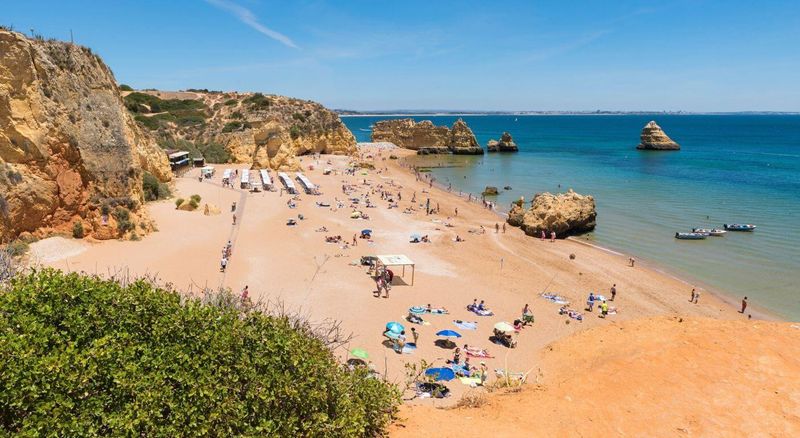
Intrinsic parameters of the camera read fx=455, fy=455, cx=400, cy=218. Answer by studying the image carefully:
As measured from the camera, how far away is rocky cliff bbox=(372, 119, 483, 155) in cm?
8662

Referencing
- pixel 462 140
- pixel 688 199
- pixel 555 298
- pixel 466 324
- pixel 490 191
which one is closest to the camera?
pixel 466 324

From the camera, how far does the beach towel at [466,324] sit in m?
16.8

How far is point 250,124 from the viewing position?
56.0 m

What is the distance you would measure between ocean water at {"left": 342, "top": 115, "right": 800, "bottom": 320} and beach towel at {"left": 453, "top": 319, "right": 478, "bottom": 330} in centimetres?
1353

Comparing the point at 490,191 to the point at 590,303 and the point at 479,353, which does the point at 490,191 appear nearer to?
the point at 590,303

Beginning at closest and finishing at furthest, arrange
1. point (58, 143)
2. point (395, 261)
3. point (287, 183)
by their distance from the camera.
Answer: point (58, 143) → point (395, 261) → point (287, 183)

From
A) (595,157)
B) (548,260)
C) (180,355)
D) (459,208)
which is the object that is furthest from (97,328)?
(595,157)

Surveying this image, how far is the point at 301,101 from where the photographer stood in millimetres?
69938

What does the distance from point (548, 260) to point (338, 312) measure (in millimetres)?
14071

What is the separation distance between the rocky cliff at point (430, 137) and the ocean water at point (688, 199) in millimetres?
6128

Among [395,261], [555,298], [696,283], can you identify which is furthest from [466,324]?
[696,283]

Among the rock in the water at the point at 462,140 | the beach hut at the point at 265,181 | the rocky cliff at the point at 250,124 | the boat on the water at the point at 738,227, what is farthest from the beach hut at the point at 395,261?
the rock in the water at the point at 462,140

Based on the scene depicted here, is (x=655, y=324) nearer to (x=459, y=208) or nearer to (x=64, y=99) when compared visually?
(x=459, y=208)

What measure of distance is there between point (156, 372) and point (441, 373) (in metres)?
8.69
